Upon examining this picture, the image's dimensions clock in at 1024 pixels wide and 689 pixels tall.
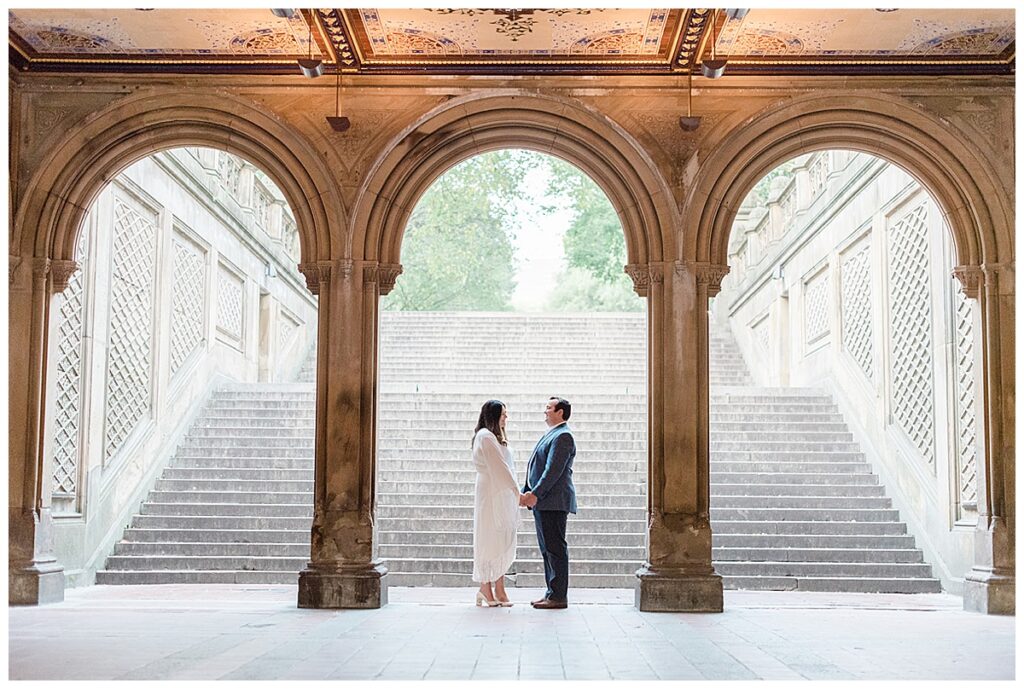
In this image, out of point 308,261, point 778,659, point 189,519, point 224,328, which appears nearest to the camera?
point 778,659

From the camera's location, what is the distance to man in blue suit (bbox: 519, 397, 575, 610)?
826 cm

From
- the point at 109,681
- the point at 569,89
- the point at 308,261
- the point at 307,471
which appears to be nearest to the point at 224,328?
the point at 307,471

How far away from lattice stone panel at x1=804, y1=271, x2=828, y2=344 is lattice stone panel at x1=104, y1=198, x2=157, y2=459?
8024 millimetres

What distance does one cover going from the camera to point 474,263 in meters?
29.0

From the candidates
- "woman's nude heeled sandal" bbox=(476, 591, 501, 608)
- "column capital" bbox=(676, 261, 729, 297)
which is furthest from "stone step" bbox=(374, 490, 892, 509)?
"column capital" bbox=(676, 261, 729, 297)

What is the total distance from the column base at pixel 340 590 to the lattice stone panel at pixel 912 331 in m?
5.43

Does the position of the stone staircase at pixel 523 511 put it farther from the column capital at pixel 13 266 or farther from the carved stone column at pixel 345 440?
the column capital at pixel 13 266

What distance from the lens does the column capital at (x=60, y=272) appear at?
9094 mm

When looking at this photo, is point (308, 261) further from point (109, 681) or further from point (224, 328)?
point (224, 328)

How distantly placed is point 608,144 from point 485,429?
2.38 m

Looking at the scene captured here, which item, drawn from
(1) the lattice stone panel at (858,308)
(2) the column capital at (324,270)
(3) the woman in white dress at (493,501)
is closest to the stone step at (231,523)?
(2) the column capital at (324,270)

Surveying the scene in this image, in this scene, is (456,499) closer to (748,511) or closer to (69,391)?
(748,511)

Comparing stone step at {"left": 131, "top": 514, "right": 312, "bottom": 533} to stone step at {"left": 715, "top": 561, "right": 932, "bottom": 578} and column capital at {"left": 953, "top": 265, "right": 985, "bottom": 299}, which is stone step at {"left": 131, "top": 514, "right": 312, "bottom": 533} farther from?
column capital at {"left": 953, "top": 265, "right": 985, "bottom": 299}

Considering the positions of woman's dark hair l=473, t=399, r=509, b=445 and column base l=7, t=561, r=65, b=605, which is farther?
column base l=7, t=561, r=65, b=605
